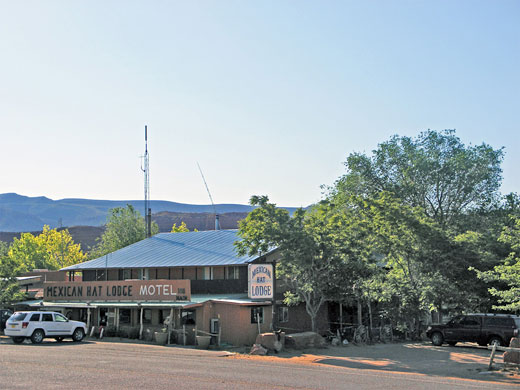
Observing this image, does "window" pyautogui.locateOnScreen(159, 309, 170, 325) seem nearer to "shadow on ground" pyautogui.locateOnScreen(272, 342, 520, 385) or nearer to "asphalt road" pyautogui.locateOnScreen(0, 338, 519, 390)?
"asphalt road" pyautogui.locateOnScreen(0, 338, 519, 390)

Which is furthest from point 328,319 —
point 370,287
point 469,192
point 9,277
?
point 9,277

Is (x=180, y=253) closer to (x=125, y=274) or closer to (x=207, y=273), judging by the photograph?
(x=207, y=273)

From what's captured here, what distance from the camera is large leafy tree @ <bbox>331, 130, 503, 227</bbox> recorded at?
49.0 m

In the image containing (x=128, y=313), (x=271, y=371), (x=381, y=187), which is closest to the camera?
(x=271, y=371)

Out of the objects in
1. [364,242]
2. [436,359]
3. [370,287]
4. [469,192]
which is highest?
[469,192]

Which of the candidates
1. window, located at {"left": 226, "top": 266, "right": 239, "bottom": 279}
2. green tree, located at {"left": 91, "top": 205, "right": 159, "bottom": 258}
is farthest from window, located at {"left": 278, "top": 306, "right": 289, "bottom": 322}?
green tree, located at {"left": 91, "top": 205, "right": 159, "bottom": 258}

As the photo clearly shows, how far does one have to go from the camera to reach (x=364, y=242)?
35.2 metres

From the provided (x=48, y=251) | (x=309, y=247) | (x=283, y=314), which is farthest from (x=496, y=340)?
(x=48, y=251)

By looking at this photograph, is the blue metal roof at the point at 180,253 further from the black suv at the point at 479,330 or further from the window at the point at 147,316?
the black suv at the point at 479,330

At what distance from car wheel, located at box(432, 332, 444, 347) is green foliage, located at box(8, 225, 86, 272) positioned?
6862 cm

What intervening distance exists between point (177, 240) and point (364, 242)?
17762mm

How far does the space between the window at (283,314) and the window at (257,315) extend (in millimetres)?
2328

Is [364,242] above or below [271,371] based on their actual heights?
above

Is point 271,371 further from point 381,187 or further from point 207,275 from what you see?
point 381,187
